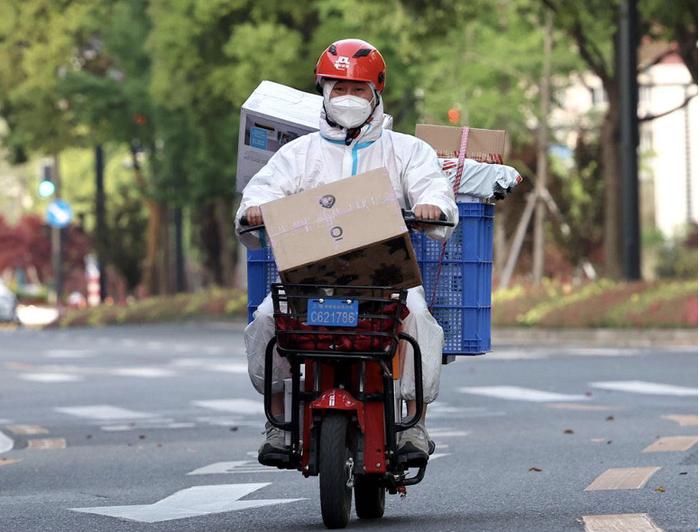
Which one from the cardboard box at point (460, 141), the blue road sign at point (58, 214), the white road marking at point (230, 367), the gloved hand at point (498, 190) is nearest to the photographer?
the gloved hand at point (498, 190)

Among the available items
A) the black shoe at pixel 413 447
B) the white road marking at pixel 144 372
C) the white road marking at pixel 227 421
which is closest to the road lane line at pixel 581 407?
the white road marking at pixel 227 421

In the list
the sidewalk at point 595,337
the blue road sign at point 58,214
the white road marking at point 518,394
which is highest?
the blue road sign at point 58,214

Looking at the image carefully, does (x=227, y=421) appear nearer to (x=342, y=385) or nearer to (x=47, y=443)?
(x=47, y=443)

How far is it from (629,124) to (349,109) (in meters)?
24.7

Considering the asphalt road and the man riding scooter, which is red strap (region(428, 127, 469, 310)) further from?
the asphalt road

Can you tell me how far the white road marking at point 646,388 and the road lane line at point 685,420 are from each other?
2896mm

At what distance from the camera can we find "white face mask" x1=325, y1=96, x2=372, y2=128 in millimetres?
8188

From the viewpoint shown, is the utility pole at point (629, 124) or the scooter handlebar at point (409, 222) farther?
the utility pole at point (629, 124)

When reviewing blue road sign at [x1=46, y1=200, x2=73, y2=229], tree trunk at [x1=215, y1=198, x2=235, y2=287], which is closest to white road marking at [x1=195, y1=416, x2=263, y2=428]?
tree trunk at [x1=215, y1=198, x2=235, y2=287]

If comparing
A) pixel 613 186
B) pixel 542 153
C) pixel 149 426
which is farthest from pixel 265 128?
pixel 542 153

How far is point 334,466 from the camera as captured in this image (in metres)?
7.84

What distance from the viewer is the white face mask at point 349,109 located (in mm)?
8188

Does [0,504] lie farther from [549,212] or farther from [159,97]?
[159,97]

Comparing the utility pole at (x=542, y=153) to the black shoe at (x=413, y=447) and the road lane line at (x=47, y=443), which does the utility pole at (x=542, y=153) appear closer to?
the road lane line at (x=47, y=443)
